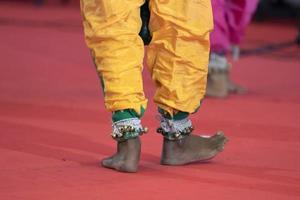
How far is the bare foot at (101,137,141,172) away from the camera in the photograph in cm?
281

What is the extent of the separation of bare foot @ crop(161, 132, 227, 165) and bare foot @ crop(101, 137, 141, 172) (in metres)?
0.15

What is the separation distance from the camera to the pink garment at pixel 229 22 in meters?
4.46

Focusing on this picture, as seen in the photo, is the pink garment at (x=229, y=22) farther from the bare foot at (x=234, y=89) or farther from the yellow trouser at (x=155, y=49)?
the yellow trouser at (x=155, y=49)

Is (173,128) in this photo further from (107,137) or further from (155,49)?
(107,137)

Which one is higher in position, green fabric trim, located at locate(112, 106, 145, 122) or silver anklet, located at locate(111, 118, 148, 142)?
green fabric trim, located at locate(112, 106, 145, 122)

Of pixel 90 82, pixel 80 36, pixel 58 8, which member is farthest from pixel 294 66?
pixel 58 8

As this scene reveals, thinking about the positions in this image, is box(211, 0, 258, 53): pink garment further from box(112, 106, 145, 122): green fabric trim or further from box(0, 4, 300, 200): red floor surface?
box(112, 106, 145, 122): green fabric trim

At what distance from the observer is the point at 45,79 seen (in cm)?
507

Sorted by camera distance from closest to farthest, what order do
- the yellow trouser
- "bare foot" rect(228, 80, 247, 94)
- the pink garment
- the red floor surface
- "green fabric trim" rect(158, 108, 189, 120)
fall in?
the red floor surface, the yellow trouser, "green fabric trim" rect(158, 108, 189, 120), the pink garment, "bare foot" rect(228, 80, 247, 94)

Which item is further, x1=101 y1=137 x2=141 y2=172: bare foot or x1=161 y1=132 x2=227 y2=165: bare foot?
x1=161 y1=132 x2=227 y2=165: bare foot

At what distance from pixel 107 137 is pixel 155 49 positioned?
0.61 m

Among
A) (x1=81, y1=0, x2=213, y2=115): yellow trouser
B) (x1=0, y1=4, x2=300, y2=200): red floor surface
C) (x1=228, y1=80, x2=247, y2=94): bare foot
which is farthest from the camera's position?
(x1=228, y1=80, x2=247, y2=94): bare foot

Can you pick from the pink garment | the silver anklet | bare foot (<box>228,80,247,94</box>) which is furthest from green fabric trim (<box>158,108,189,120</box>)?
bare foot (<box>228,80,247,94</box>)

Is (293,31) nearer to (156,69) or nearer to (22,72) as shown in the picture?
(22,72)
